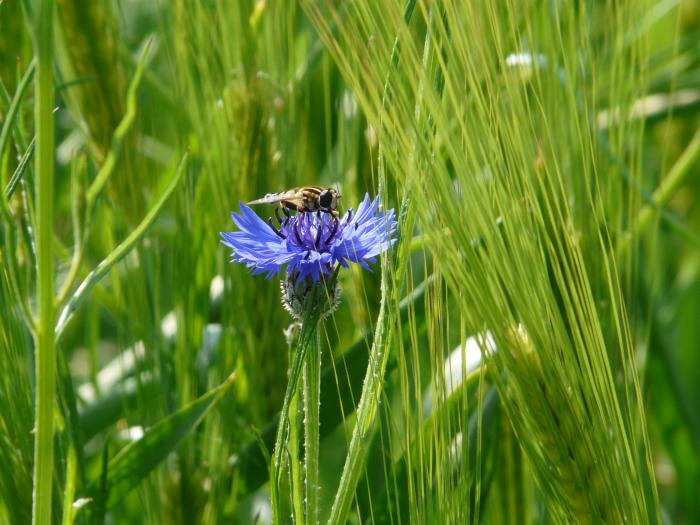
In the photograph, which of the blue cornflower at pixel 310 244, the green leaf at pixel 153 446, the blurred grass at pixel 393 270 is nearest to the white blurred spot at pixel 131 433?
the blurred grass at pixel 393 270

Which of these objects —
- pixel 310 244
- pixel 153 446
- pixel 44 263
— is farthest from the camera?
pixel 153 446

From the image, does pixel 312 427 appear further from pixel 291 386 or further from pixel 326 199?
pixel 326 199

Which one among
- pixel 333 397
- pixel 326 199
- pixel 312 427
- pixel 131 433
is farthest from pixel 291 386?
pixel 131 433

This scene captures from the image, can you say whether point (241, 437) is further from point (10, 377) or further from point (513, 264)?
point (513, 264)

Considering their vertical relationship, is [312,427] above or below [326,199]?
below

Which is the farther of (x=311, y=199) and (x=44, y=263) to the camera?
(x=311, y=199)
